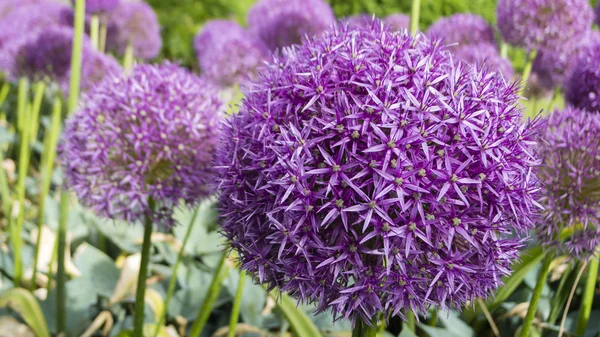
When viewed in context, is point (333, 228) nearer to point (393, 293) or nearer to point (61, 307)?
point (393, 293)

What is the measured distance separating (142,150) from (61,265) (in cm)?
74

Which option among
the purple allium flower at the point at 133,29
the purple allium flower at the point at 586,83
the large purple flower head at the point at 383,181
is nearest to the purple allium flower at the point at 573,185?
the purple allium flower at the point at 586,83

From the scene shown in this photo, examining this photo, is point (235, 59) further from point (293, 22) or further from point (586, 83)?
point (586, 83)

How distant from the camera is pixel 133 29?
411 cm

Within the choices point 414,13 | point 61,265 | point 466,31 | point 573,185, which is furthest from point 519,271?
point 61,265

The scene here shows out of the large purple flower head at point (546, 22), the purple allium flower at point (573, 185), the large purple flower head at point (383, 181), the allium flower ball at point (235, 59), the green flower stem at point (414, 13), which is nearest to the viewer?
the large purple flower head at point (383, 181)

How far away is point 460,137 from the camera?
1.27m

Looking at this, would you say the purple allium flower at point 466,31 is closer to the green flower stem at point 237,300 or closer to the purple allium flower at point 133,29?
the green flower stem at point 237,300

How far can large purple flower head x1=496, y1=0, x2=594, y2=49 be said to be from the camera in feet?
8.57

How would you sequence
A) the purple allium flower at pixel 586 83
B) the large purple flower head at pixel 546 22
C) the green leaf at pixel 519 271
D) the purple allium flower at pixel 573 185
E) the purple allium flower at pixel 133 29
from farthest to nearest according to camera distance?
the purple allium flower at pixel 133 29, the large purple flower head at pixel 546 22, the green leaf at pixel 519 271, the purple allium flower at pixel 586 83, the purple allium flower at pixel 573 185

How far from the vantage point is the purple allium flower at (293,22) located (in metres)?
3.26

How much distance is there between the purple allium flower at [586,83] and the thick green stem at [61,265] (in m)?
1.97

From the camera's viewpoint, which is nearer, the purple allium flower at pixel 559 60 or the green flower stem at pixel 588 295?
the green flower stem at pixel 588 295

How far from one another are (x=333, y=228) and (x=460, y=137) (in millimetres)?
352
